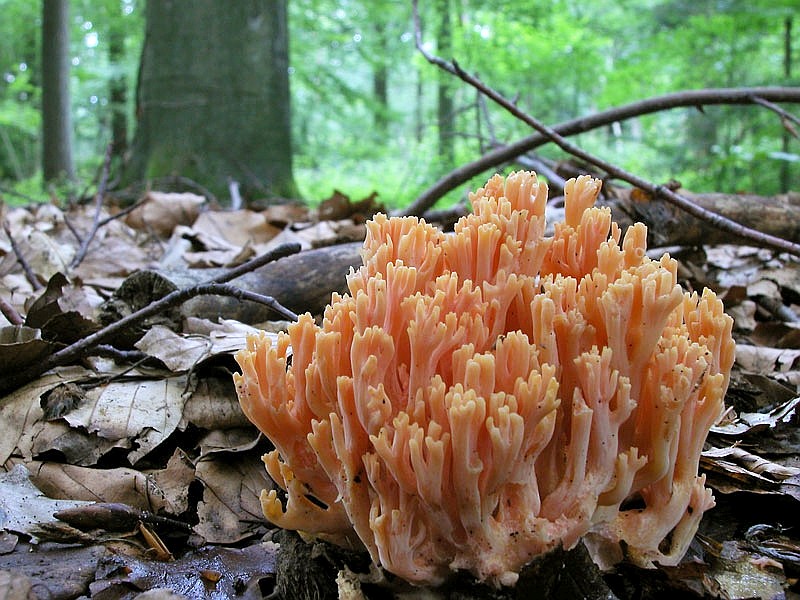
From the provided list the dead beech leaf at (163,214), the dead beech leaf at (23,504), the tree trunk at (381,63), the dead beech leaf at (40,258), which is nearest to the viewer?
the dead beech leaf at (23,504)

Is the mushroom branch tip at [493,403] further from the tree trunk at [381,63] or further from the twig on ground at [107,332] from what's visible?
the tree trunk at [381,63]

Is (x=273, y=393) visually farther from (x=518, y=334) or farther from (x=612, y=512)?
(x=612, y=512)

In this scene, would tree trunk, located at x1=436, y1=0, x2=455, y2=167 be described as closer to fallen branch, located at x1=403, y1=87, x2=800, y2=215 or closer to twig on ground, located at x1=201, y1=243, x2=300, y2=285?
fallen branch, located at x1=403, y1=87, x2=800, y2=215

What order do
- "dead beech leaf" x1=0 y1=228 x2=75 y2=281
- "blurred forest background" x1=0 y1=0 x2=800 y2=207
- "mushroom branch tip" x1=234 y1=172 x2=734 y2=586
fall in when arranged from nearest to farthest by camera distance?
1. "mushroom branch tip" x1=234 y1=172 x2=734 y2=586
2. "dead beech leaf" x1=0 y1=228 x2=75 y2=281
3. "blurred forest background" x1=0 y1=0 x2=800 y2=207

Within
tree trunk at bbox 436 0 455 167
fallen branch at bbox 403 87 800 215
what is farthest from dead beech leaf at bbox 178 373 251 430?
tree trunk at bbox 436 0 455 167

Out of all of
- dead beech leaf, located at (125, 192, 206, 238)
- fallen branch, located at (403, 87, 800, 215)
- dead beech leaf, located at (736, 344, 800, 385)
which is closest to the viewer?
dead beech leaf, located at (736, 344, 800, 385)

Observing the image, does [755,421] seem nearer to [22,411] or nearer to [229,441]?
[229,441]

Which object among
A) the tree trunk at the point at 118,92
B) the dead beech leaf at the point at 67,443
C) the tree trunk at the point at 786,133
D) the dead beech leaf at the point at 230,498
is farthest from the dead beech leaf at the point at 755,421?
the tree trunk at the point at 118,92
